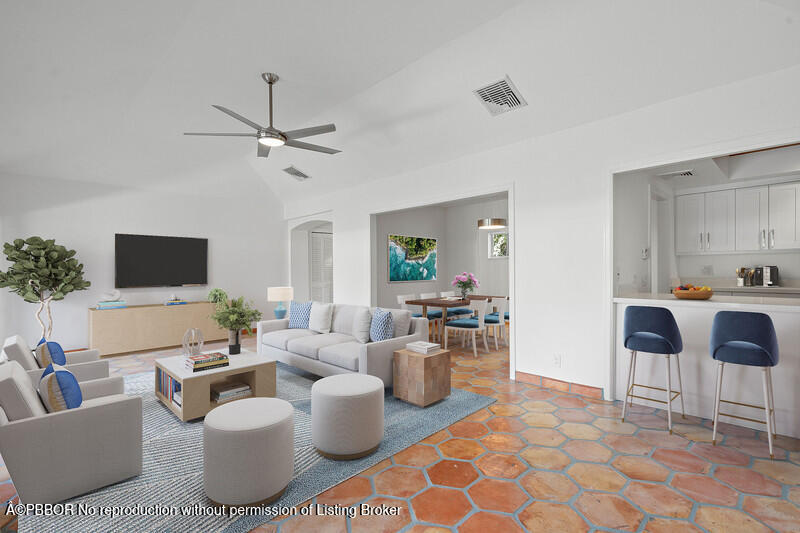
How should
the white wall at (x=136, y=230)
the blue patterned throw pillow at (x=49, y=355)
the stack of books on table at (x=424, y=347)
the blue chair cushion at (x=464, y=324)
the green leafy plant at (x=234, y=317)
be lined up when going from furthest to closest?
the blue chair cushion at (x=464, y=324) < the white wall at (x=136, y=230) < the green leafy plant at (x=234, y=317) < the stack of books on table at (x=424, y=347) < the blue patterned throw pillow at (x=49, y=355)

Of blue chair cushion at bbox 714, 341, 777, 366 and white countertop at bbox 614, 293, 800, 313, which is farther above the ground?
white countertop at bbox 614, 293, 800, 313

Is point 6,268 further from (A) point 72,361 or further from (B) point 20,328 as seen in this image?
(A) point 72,361

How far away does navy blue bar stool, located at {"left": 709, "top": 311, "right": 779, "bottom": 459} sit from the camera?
8.43 feet

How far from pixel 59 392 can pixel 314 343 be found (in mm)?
2370

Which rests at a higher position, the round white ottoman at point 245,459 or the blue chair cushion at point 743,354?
the blue chair cushion at point 743,354

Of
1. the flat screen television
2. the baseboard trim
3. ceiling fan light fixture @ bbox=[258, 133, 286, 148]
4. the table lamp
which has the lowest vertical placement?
the baseboard trim

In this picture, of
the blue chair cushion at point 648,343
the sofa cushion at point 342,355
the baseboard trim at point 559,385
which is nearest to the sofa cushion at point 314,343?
the sofa cushion at point 342,355

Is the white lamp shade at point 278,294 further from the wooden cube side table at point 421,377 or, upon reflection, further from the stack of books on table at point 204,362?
the wooden cube side table at point 421,377

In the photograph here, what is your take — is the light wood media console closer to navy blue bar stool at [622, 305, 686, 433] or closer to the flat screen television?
the flat screen television

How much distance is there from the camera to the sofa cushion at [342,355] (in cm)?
377

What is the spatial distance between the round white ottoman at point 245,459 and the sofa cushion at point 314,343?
6.82ft

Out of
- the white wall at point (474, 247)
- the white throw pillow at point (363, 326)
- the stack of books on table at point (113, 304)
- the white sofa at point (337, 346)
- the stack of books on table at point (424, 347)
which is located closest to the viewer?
the stack of books on table at point (424, 347)

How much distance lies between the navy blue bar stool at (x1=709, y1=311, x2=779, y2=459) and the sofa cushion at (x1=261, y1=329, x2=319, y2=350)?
158 inches

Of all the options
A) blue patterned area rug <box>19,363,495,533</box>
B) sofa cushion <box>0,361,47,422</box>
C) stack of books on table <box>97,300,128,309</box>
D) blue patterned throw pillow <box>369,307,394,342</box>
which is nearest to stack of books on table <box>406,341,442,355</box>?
blue patterned throw pillow <box>369,307,394,342</box>
